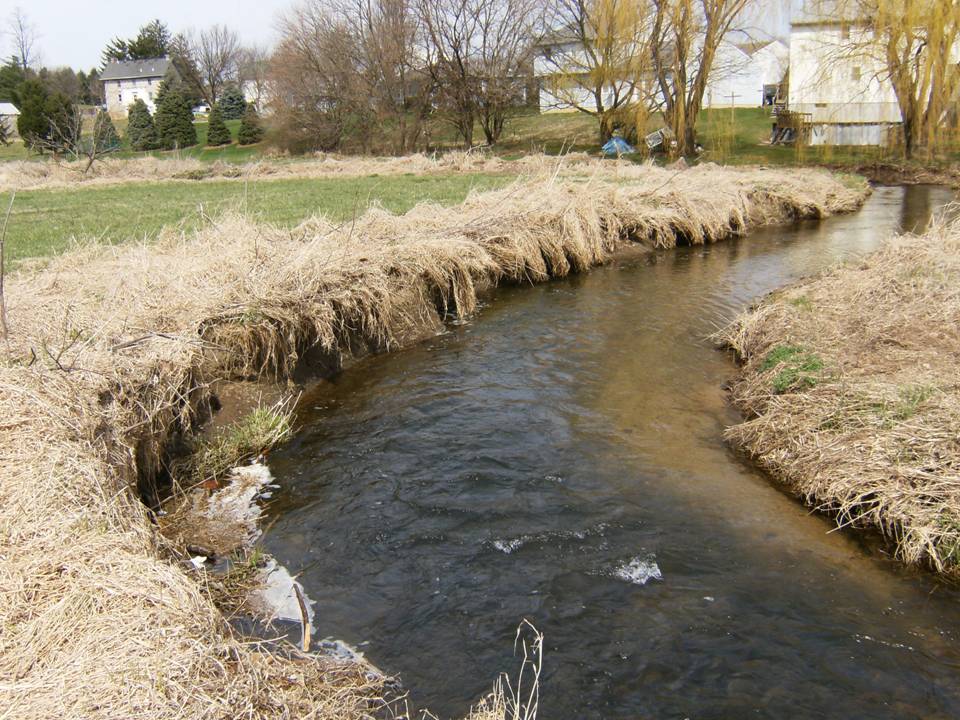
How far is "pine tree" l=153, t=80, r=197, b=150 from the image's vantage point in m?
44.8

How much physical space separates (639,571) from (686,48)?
25158mm

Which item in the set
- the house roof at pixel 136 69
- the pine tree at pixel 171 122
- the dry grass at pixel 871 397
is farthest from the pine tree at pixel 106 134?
the dry grass at pixel 871 397

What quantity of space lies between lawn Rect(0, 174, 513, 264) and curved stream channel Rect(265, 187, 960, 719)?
161 inches

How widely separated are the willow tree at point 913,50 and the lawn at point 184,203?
1346 cm

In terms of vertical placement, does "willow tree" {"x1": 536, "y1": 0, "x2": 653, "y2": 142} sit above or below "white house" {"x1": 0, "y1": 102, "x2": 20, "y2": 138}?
below

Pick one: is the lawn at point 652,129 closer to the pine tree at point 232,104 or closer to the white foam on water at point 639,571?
the pine tree at point 232,104

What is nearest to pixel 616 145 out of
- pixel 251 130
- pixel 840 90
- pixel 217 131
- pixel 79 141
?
pixel 840 90

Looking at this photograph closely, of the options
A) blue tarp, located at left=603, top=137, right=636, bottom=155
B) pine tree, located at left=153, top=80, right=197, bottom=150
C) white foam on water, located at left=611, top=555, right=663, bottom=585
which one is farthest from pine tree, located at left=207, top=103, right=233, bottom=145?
white foam on water, located at left=611, top=555, right=663, bottom=585

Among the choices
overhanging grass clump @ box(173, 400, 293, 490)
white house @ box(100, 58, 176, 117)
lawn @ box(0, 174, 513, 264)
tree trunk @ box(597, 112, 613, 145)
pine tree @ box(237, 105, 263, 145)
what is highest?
white house @ box(100, 58, 176, 117)

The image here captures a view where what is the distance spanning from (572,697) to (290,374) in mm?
4434

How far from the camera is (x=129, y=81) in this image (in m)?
70.8

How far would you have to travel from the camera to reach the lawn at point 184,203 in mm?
10891

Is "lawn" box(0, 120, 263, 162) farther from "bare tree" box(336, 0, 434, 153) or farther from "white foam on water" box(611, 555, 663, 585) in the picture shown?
"white foam on water" box(611, 555, 663, 585)

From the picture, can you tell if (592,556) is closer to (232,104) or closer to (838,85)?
(838,85)
